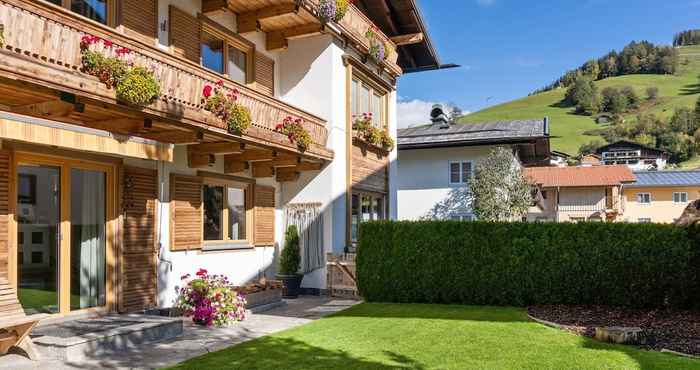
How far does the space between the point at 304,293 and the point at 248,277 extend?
74.9 inches

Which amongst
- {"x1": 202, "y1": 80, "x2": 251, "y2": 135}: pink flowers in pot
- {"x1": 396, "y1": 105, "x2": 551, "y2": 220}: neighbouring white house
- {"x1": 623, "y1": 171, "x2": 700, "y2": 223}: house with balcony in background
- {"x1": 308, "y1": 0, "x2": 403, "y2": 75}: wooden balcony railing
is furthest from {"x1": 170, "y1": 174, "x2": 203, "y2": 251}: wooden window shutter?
{"x1": 623, "y1": 171, "x2": 700, "y2": 223}: house with balcony in background

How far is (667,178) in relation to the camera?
54.0 metres

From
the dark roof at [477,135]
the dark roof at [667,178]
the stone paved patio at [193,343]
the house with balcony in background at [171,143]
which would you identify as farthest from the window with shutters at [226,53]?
the dark roof at [667,178]

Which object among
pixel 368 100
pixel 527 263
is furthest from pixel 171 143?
pixel 368 100

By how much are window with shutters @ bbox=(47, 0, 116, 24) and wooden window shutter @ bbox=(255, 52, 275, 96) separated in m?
5.13

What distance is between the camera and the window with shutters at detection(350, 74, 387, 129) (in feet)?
59.7

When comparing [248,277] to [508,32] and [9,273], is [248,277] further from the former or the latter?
[508,32]

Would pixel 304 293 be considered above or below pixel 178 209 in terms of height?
below

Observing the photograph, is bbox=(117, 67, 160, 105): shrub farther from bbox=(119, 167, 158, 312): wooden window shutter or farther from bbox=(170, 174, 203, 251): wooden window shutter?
bbox=(170, 174, 203, 251): wooden window shutter

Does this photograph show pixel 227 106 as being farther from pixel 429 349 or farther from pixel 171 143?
pixel 429 349

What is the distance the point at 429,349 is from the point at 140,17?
27.0 feet

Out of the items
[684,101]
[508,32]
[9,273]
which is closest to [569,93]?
[684,101]

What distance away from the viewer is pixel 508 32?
84.6 meters

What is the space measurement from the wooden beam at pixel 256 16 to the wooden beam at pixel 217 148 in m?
3.88
